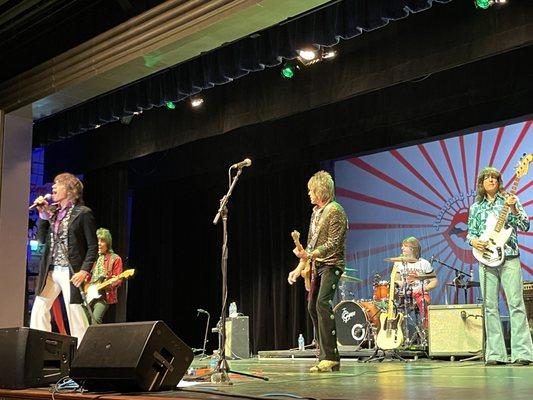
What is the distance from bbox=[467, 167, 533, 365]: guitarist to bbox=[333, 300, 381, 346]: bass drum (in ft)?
8.47

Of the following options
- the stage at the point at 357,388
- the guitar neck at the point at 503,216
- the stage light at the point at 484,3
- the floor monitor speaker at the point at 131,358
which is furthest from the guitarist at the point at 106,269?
the stage light at the point at 484,3

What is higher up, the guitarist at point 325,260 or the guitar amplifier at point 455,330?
the guitarist at point 325,260

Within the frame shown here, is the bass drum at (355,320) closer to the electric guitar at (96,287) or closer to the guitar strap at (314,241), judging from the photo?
the electric guitar at (96,287)

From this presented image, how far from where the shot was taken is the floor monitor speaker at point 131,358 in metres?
3.44

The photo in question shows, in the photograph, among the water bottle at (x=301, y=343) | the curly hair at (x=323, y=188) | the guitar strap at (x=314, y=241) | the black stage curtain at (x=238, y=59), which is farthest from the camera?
the water bottle at (x=301, y=343)

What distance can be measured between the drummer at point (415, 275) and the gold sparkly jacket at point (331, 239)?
10.7ft

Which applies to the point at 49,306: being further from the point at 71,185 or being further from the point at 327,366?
the point at 327,366

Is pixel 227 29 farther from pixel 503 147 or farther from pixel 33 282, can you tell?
pixel 33 282

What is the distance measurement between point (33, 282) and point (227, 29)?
7.46 m

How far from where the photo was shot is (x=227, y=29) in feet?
17.6

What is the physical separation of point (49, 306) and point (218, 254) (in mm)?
8090

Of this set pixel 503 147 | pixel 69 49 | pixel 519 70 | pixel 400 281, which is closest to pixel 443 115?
pixel 503 147

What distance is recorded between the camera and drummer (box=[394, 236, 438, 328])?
8543 mm

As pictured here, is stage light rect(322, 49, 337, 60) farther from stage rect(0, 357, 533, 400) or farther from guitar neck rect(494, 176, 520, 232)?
stage rect(0, 357, 533, 400)
